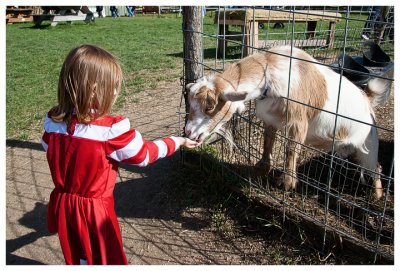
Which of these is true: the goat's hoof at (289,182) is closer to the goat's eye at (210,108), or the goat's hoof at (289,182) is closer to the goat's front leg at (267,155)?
the goat's front leg at (267,155)

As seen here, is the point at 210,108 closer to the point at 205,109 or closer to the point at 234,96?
the point at 205,109

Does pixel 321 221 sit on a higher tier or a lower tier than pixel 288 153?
lower

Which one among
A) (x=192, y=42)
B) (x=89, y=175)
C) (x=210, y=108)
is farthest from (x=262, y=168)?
(x=89, y=175)

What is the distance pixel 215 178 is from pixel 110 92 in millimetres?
1592

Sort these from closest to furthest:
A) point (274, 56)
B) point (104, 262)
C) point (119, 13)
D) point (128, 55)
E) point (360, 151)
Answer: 1. point (104, 262)
2. point (274, 56)
3. point (360, 151)
4. point (128, 55)
5. point (119, 13)

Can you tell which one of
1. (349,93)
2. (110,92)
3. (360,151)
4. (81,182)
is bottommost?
(360,151)

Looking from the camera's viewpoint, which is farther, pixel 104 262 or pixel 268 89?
pixel 268 89

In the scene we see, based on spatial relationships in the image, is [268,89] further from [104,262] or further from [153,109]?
[153,109]

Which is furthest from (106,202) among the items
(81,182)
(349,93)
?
(349,93)

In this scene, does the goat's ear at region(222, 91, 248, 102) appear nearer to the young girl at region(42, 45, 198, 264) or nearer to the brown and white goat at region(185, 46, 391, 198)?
the brown and white goat at region(185, 46, 391, 198)

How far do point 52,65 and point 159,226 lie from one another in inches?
272

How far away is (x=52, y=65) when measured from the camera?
8.79 m

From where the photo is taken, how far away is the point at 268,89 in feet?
9.08

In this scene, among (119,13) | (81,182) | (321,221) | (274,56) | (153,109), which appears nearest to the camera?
(81,182)
